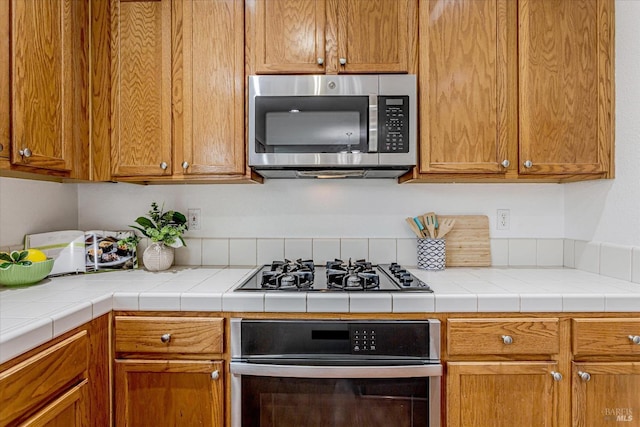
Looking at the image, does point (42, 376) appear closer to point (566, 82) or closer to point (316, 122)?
point (316, 122)

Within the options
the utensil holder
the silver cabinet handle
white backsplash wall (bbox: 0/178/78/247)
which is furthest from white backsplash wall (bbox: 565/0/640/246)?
white backsplash wall (bbox: 0/178/78/247)

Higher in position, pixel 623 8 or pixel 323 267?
pixel 623 8

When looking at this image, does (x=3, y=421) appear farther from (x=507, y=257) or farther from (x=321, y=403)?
(x=507, y=257)

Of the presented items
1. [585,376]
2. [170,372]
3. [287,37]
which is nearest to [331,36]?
[287,37]

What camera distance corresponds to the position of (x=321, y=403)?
130cm

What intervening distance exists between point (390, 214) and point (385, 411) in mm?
956

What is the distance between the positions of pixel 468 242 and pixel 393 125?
774 mm

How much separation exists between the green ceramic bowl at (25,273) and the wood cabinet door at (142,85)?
510mm

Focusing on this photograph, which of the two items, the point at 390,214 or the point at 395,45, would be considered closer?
the point at 395,45

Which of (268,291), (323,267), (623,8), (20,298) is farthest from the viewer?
(323,267)

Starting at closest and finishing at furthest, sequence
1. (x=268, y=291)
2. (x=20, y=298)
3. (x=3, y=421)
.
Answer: (x=3, y=421)
(x=20, y=298)
(x=268, y=291)

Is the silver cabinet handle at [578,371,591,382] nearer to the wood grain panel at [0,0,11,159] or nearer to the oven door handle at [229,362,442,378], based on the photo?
the oven door handle at [229,362,442,378]

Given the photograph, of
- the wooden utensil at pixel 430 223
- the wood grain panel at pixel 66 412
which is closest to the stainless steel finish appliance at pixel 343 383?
the wood grain panel at pixel 66 412

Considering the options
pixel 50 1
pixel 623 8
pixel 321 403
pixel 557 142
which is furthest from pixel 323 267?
pixel 623 8
